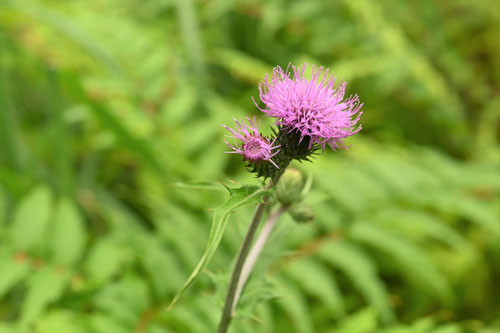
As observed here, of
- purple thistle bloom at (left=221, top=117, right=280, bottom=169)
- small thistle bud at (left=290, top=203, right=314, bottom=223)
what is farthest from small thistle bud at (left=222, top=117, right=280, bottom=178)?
small thistle bud at (left=290, top=203, right=314, bottom=223)

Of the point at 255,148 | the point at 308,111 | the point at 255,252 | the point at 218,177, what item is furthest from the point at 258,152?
the point at 218,177

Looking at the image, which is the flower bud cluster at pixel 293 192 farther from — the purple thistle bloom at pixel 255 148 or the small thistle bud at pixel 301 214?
the purple thistle bloom at pixel 255 148

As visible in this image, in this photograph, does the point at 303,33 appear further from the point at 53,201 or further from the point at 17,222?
the point at 17,222

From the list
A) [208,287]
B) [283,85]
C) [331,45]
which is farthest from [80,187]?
[331,45]

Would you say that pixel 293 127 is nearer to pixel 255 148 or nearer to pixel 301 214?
pixel 255 148

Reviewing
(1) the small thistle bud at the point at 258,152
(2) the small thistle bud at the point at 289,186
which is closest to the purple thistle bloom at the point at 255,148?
(1) the small thistle bud at the point at 258,152
